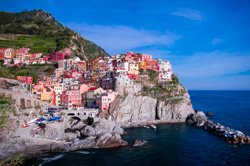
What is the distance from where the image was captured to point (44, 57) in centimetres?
9081

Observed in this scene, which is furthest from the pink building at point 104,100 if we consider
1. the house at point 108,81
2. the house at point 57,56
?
the house at point 57,56

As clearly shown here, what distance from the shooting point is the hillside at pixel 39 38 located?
99.7 metres

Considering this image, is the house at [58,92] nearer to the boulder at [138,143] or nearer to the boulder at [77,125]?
the boulder at [77,125]

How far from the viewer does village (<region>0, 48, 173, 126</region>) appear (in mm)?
63938

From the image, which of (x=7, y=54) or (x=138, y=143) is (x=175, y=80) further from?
(x=7, y=54)

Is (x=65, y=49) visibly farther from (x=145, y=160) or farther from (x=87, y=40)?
(x=145, y=160)

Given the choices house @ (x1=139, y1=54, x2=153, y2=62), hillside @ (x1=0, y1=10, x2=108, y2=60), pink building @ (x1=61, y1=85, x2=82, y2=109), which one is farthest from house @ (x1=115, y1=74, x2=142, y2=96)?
hillside @ (x1=0, y1=10, x2=108, y2=60)

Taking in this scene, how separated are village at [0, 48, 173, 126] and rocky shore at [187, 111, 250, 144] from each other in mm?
16359

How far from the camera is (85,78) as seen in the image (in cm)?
7694

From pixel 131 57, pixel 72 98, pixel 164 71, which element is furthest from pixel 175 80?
pixel 72 98

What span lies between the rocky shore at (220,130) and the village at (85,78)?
644 inches

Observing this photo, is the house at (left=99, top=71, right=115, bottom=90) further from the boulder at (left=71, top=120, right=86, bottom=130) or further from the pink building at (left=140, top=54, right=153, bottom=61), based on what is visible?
the pink building at (left=140, top=54, right=153, bottom=61)

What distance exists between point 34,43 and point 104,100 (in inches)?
2143

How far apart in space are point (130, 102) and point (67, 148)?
2617cm
